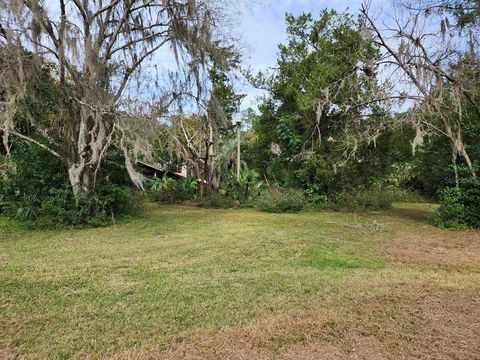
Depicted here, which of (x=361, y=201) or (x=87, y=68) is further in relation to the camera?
(x=361, y=201)

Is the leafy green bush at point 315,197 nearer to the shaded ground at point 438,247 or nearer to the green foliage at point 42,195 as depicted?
the shaded ground at point 438,247

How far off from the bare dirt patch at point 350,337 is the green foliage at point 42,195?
684 cm

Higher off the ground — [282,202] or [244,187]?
[244,187]

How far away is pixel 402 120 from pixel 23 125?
9771 millimetres

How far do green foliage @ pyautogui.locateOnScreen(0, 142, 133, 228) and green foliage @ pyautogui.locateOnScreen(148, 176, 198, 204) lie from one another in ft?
24.4

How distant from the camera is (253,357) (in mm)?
2658

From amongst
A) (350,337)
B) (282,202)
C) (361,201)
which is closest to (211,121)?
(282,202)

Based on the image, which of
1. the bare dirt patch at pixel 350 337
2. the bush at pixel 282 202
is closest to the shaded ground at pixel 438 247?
the bare dirt patch at pixel 350 337

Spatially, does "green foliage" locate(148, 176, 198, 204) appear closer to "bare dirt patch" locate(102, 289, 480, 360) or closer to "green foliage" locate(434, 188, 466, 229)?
"green foliage" locate(434, 188, 466, 229)

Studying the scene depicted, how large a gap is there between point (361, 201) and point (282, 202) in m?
2.94

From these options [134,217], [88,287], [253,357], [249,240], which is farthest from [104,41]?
[253,357]

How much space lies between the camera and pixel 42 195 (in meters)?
9.03

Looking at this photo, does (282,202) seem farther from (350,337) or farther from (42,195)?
(350,337)

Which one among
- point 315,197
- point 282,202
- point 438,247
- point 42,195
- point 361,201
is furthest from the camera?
point 315,197
